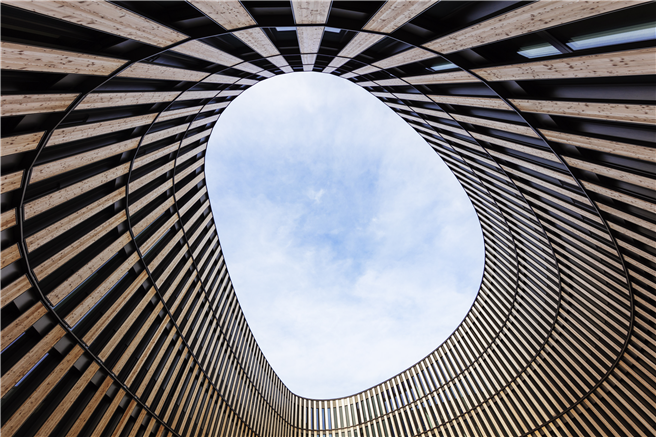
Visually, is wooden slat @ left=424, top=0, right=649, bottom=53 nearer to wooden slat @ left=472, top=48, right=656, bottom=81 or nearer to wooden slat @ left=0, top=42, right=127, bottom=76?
wooden slat @ left=472, top=48, right=656, bottom=81

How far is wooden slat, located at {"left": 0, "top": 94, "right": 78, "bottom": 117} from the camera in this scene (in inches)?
238

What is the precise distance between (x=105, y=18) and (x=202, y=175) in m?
17.2

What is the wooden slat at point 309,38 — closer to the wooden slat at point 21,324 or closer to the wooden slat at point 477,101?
the wooden slat at point 477,101

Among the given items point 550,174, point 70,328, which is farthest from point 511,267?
point 70,328

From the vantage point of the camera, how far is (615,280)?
14.9 metres

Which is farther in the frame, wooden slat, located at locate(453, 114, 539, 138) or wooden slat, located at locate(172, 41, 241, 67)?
wooden slat, located at locate(453, 114, 539, 138)

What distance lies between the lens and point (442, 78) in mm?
11164

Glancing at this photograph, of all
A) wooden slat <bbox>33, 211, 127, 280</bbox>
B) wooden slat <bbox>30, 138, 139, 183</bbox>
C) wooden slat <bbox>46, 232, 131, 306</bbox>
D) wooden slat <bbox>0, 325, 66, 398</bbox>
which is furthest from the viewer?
wooden slat <bbox>46, 232, 131, 306</bbox>

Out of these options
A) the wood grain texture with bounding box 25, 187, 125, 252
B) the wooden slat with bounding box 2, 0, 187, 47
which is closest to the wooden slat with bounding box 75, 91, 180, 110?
the wooden slat with bounding box 2, 0, 187, 47

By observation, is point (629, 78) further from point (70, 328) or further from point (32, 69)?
point (70, 328)

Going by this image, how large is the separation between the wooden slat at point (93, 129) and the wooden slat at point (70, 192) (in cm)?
208

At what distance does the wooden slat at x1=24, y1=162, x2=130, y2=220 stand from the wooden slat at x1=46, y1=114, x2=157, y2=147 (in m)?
2.08

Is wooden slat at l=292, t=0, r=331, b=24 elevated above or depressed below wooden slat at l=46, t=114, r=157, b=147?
above

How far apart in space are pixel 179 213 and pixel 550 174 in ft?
72.4
